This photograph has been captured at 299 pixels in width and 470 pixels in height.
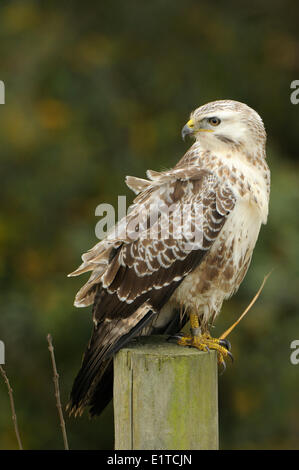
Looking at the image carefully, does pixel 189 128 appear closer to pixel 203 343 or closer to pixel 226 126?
pixel 226 126

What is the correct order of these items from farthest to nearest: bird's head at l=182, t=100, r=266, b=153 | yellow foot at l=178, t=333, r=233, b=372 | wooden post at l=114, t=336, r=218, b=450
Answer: bird's head at l=182, t=100, r=266, b=153
yellow foot at l=178, t=333, r=233, b=372
wooden post at l=114, t=336, r=218, b=450

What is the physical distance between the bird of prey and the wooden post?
1.31ft

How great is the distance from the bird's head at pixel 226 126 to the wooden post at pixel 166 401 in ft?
3.49

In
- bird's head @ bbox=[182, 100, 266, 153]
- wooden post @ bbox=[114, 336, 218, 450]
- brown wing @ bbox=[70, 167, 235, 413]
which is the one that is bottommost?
wooden post @ bbox=[114, 336, 218, 450]

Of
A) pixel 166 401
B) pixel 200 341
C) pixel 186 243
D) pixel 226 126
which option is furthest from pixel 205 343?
pixel 226 126

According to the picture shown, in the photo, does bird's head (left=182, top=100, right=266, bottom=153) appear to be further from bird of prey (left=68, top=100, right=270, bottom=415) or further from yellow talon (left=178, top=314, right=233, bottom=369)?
yellow talon (left=178, top=314, right=233, bottom=369)

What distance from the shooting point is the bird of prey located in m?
3.74

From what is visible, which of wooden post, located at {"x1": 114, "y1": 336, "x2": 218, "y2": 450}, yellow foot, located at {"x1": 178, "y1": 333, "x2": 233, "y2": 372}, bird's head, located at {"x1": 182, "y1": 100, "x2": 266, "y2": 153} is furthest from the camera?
bird's head, located at {"x1": 182, "y1": 100, "x2": 266, "y2": 153}

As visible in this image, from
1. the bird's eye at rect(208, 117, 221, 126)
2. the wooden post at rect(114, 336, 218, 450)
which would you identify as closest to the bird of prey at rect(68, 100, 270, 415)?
the bird's eye at rect(208, 117, 221, 126)

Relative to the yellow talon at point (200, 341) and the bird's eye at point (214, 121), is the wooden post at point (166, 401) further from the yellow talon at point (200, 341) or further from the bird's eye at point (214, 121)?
the bird's eye at point (214, 121)

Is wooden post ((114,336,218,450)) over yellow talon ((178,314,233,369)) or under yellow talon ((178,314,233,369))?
under

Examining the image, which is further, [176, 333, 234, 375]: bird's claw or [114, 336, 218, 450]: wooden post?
[176, 333, 234, 375]: bird's claw

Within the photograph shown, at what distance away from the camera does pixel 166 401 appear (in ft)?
10.4
